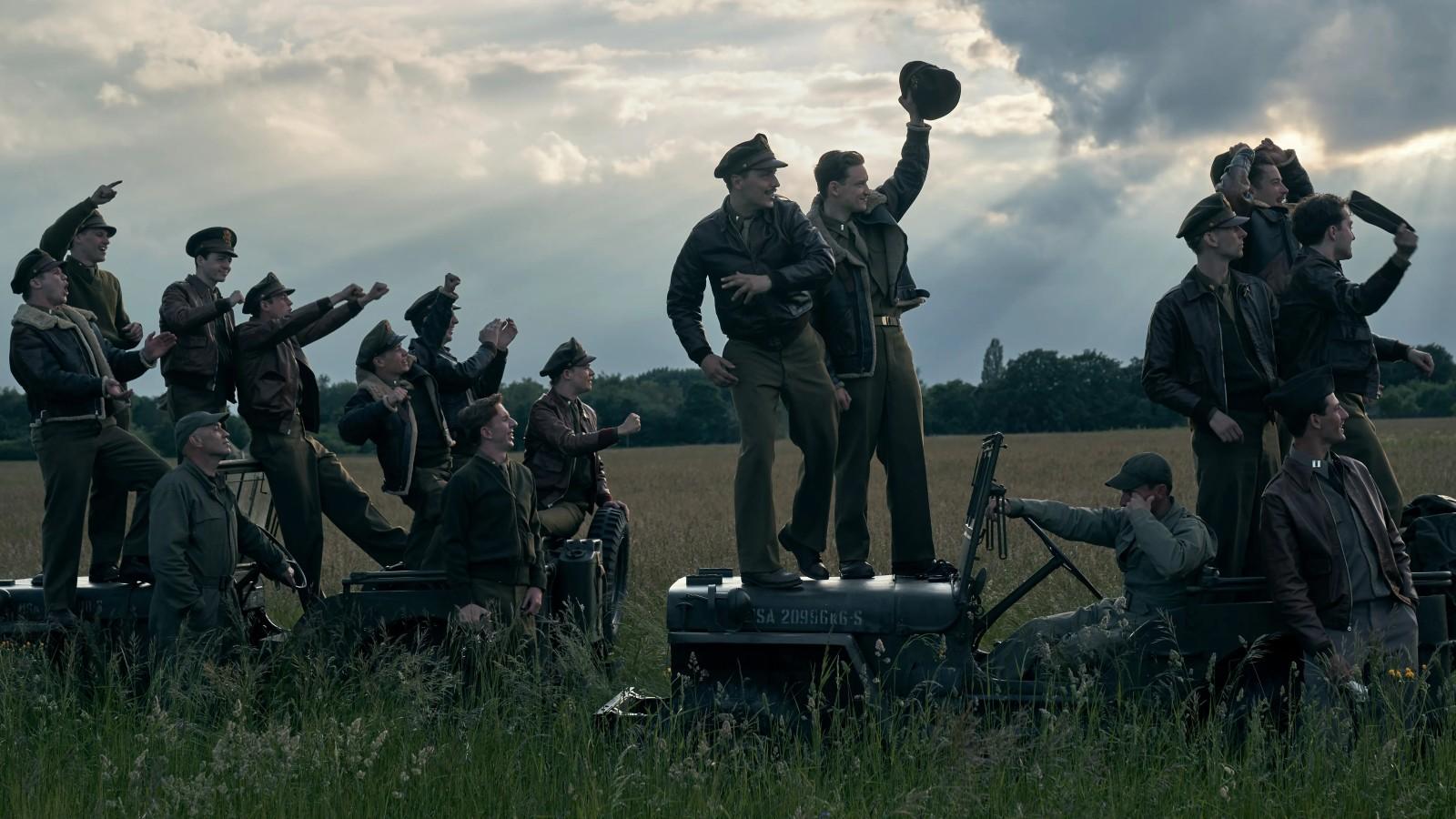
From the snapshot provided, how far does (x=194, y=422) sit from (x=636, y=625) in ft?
11.5

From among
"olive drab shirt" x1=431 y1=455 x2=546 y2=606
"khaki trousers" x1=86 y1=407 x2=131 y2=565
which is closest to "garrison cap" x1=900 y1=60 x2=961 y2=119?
"olive drab shirt" x1=431 y1=455 x2=546 y2=606

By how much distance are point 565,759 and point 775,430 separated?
1834 mm

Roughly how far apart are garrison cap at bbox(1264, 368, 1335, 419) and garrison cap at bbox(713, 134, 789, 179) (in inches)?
98.8

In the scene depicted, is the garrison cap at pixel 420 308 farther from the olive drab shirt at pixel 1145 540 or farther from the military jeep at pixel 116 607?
the olive drab shirt at pixel 1145 540

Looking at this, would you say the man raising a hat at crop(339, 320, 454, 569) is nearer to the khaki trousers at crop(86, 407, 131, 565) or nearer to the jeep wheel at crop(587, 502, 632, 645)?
the jeep wheel at crop(587, 502, 632, 645)

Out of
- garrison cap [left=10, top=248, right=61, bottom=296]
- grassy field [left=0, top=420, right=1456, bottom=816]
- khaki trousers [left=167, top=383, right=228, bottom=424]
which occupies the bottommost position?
grassy field [left=0, top=420, right=1456, bottom=816]

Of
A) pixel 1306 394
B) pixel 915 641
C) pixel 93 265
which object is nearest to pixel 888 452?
pixel 915 641

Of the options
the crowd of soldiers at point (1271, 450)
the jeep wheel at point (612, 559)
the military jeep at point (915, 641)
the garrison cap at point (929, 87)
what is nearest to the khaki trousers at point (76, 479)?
the jeep wheel at point (612, 559)

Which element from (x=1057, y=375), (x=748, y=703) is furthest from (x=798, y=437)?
(x=1057, y=375)

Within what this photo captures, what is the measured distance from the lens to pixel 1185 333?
282 inches

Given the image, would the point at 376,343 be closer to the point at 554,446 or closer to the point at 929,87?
the point at 554,446

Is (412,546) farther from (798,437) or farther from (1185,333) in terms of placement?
(1185,333)

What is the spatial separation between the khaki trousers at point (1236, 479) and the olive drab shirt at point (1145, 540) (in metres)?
1.17

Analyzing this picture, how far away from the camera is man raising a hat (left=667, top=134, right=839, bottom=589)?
263 inches
